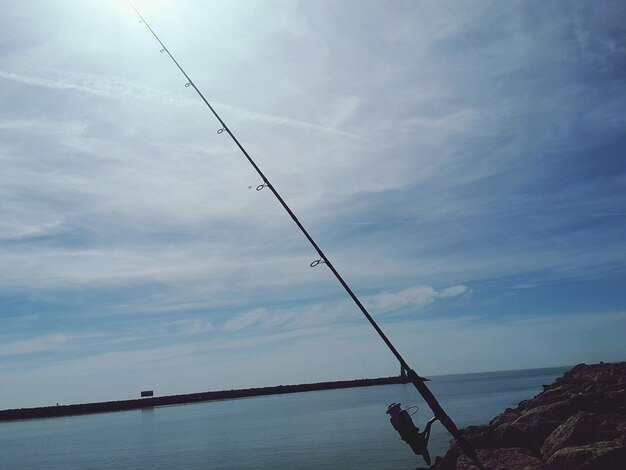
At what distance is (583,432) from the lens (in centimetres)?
1137

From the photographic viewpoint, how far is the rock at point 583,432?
A: 11145 mm

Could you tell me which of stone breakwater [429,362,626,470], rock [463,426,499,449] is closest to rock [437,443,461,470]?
stone breakwater [429,362,626,470]

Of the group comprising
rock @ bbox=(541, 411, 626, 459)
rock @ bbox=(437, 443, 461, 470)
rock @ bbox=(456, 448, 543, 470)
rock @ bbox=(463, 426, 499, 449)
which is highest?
rock @ bbox=(541, 411, 626, 459)

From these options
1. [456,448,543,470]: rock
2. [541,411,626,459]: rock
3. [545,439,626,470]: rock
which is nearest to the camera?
[545,439,626,470]: rock

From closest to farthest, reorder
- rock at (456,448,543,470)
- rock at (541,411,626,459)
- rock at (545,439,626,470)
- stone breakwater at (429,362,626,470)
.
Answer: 1. rock at (545,439,626,470)
2. stone breakwater at (429,362,626,470)
3. rock at (541,411,626,459)
4. rock at (456,448,543,470)

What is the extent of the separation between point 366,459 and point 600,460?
576 inches

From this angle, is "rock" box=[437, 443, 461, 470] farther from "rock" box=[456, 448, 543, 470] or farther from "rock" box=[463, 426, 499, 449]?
"rock" box=[463, 426, 499, 449]

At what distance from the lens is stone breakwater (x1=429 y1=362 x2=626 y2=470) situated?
31.0ft

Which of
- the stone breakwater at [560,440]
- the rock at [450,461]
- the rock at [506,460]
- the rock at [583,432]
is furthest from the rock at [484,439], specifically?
the rock at [583,432]

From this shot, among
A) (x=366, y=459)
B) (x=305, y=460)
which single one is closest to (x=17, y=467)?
(x=305, y=460)

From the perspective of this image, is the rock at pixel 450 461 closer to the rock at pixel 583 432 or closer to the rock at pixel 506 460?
the rock at pixel 506 460

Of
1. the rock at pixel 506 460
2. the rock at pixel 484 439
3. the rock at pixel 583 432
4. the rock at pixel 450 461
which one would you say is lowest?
the rock at pixel 450 461

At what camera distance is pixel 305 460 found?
23.8 metres

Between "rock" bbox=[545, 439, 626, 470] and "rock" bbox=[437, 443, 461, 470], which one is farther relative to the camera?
"rock" bbox=[437, 443, 461, 470]
